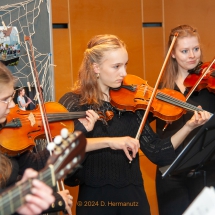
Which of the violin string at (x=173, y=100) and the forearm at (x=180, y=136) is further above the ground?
the violin string at (x=173, y=100)

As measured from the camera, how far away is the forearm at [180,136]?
221 centimetres

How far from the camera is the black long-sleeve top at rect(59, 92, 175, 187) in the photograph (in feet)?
6.90

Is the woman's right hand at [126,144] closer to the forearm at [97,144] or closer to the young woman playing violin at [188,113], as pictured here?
the forearm at [97,144]

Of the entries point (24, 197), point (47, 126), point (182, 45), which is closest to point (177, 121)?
point (182, 45)

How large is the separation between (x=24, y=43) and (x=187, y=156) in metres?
1.04

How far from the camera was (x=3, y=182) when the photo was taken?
1706 millimetres

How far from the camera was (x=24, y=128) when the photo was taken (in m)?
1.96

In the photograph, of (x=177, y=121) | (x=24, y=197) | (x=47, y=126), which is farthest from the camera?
(x=177, y=121)

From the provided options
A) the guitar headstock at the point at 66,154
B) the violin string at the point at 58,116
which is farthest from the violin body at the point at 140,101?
the guitar headstock at the point at 66,154

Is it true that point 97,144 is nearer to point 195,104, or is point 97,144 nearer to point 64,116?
point 64,116

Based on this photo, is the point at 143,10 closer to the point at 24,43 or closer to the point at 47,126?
the point at 24,43

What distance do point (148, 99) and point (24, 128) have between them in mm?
663

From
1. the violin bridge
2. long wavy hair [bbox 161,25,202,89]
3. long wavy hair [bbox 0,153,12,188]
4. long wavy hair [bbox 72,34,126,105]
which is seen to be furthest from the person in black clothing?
long wavy hair [bbox 161,25,202,89]

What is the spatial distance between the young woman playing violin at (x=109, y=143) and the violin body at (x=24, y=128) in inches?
3.5
